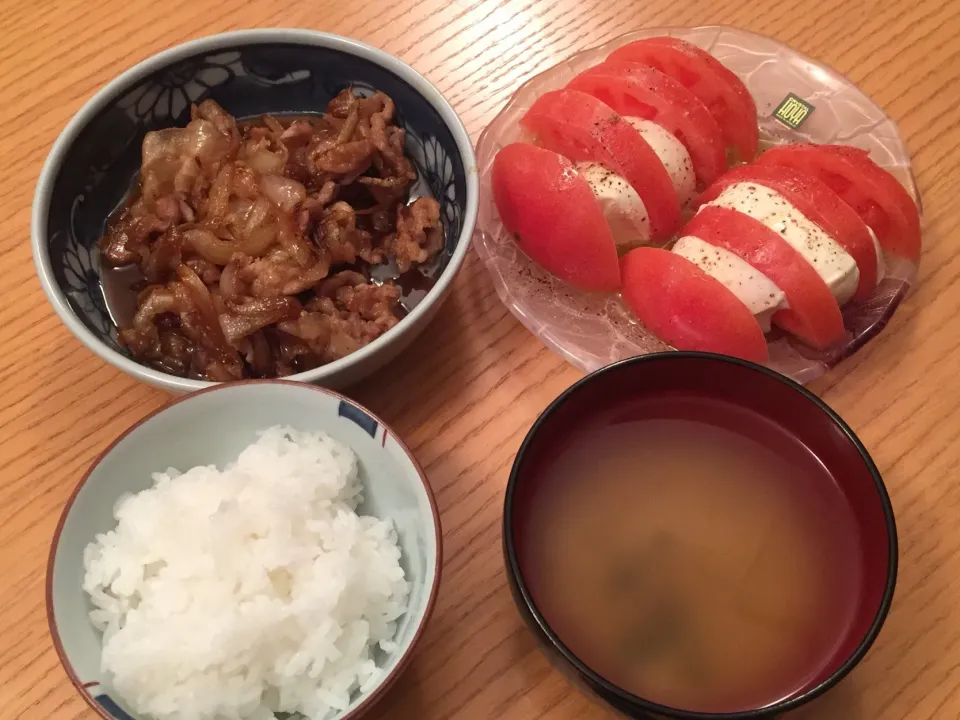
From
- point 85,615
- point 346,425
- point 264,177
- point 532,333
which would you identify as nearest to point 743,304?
point 532,333

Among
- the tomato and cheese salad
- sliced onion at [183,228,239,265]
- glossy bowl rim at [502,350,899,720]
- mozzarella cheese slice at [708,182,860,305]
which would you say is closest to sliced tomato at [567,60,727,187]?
the tomato and cheese salad

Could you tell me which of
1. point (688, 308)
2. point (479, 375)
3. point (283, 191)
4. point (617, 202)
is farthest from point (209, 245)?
point (688, 308)

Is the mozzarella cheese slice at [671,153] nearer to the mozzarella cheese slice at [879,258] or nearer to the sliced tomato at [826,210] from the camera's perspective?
the sliced tomato at [826,210]

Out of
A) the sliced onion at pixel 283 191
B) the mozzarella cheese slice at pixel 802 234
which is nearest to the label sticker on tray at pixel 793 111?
the mozzarella cheese slice at pixel 802 234

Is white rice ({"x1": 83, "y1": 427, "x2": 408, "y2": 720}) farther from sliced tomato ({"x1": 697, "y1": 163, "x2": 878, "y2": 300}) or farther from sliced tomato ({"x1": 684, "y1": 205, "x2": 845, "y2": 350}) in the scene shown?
sliced tomato ({"x1": 697, "y1": 163, "x2": 878, "y2": 300})

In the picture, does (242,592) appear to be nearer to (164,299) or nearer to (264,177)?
(164,299)
